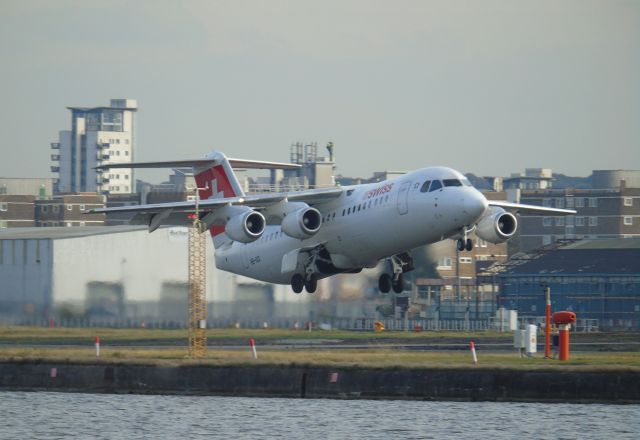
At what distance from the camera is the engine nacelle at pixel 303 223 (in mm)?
45062

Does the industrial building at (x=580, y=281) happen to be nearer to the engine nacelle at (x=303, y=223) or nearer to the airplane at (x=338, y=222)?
the airplane at (x=338, y=222)

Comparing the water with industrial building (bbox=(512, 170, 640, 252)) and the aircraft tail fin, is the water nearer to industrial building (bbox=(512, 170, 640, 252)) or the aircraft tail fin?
the aircraft tail fin

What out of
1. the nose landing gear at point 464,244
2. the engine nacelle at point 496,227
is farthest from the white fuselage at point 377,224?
the engine nacelle at point 496,227

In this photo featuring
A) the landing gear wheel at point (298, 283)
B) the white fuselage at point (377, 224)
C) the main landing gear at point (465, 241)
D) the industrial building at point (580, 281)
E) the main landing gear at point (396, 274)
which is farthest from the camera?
the industrial building at point (580, 281)

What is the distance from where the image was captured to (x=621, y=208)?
136 meters

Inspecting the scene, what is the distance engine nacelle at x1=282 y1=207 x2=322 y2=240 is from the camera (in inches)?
1774

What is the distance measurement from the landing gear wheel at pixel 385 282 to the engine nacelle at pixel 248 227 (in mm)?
5387

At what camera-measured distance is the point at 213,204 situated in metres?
47.2

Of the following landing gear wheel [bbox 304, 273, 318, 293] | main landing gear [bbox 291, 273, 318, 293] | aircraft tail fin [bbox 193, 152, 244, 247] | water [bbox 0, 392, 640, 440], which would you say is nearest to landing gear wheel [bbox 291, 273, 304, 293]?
main landing gear [bbox 291, 273, 318, 293]

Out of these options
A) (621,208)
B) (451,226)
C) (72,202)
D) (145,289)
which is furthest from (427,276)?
(72,202)

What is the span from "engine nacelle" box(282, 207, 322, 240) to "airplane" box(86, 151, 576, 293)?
1.3 inches

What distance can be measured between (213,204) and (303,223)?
373 cm

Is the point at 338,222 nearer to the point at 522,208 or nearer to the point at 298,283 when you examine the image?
the point at 298,283

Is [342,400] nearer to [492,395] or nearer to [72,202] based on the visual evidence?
[492,395]
